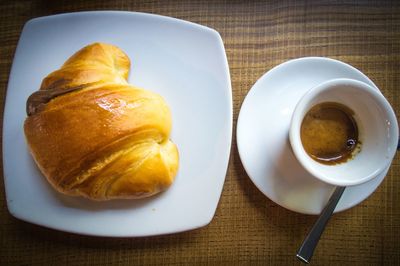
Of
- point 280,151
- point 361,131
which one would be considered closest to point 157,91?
point 280,151

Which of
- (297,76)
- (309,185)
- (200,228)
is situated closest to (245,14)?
(297,76)

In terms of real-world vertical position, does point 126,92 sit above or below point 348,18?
below

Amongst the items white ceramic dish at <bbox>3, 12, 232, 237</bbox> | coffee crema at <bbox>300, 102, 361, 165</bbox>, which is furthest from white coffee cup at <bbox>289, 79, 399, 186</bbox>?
white ceramic dish at <bbox>3, 12, 232, 237</bbox>

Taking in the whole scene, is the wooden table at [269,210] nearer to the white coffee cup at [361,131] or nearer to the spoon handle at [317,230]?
the spoon handle at [317,230]

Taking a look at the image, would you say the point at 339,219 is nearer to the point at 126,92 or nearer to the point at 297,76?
the point at 297,76

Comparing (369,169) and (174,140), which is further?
(174,140)

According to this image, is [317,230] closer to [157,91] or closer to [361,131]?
[361,131]

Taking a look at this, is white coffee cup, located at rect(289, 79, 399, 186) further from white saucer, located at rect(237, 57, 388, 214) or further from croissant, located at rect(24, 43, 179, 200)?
croissant, located at rect(24, 43, 179, 200)
